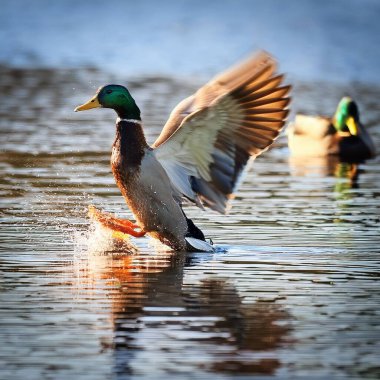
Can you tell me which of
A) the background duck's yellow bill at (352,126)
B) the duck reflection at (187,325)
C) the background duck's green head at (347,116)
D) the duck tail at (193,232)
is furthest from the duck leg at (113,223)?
the background duck's green head at (347,116)

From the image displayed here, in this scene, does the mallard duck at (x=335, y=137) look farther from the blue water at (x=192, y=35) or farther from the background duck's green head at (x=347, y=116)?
the blue water at (x=192, y=35)

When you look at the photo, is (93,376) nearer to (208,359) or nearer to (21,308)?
(208,359)

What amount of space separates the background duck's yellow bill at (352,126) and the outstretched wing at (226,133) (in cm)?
729

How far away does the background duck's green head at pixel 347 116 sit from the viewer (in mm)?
17520

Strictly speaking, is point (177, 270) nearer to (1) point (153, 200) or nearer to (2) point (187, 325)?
(1) point (153, 200)

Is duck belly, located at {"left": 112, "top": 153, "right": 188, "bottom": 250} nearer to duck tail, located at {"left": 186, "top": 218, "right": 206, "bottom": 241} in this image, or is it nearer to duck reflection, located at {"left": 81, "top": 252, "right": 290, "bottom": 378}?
duck tail, located at {"left": 186, "top": 218, "right": 206, "bottom": 241}

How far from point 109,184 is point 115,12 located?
25.5 meters

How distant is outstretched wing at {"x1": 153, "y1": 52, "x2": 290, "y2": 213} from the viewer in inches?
365

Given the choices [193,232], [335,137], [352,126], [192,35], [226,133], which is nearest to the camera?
[226,133]

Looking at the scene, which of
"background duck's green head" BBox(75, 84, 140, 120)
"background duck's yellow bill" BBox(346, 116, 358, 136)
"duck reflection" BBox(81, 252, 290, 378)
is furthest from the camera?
"background duck's yellow bill" BBox(346, 116, 358, 136)

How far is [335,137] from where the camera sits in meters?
17.5

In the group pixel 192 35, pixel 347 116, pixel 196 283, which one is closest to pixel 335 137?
pixel 347 116

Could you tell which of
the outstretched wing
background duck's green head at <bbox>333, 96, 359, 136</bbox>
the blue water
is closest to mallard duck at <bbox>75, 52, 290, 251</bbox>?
the outstretched wing

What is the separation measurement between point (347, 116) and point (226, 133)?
27.9 feet
